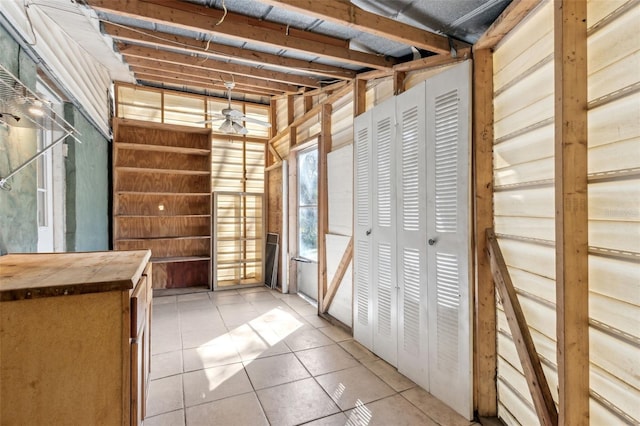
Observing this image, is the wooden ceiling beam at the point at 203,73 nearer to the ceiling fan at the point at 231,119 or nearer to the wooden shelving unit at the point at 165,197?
the ceiling fan at the point at 231,119

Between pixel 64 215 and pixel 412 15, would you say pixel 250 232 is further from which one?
pixel 412 15

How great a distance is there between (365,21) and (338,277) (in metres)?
2.69

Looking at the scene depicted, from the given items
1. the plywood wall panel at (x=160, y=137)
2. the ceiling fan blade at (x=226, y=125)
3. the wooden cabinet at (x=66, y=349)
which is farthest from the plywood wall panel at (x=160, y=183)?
the wooden cabinet at (x=66, y=349)

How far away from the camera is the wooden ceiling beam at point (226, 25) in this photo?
2.54 meters

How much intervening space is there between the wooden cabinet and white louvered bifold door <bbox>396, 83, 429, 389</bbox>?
1972mm

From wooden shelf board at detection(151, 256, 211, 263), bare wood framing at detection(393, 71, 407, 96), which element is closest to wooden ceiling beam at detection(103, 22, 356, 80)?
bare wood framing at detection(393, 71, 407, 96)

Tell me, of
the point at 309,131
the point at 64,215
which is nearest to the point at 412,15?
the point at 309,131

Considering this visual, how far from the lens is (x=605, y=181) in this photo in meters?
1.36

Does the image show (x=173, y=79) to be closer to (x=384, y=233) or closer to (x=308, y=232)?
(x=308, y=232)

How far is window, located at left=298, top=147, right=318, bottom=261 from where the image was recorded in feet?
15.7

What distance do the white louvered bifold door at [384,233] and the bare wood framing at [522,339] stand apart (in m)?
0.89

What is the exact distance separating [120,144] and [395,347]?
16.2 ft

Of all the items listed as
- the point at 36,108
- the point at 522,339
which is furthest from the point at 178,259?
the point at 522,339

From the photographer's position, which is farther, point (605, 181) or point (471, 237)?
point (471, 237)
